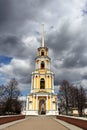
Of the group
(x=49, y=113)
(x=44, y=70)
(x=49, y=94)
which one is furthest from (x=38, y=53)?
(x=49, y=113)

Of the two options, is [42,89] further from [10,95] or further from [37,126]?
[37,126]

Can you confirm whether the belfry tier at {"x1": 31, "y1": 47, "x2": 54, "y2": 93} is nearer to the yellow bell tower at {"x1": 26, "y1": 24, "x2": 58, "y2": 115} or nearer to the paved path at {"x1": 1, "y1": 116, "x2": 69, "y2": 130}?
the yellow bell tower at {"x1": 26, "y1": 24, "x2": 58, "y2": 115}

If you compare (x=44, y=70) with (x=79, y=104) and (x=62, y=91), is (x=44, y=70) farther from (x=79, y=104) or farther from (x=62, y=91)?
(x=79, y=104)

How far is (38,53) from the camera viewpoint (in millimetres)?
72125

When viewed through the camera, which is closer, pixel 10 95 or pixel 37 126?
pixel 37 126

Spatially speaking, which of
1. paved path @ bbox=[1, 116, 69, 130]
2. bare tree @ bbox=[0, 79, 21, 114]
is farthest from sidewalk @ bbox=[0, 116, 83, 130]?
bare tree @ bbox=[0, 79, 21, 114]

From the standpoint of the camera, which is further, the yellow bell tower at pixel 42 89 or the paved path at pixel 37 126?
the yellow bell tower at pixel 42 89

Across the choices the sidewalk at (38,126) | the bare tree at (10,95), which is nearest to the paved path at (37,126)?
the sidewalk at (38,126)

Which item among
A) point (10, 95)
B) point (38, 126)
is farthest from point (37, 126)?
point (10, 95)

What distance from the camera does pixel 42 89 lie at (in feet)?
220

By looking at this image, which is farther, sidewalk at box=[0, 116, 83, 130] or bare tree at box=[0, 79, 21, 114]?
bare tree at box=[0, 79, 21, 114]

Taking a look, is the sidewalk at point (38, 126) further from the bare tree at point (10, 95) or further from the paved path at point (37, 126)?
the bare tree at point (10, 95)

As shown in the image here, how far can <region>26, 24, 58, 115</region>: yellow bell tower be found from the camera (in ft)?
210

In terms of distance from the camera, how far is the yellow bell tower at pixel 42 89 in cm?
6406
